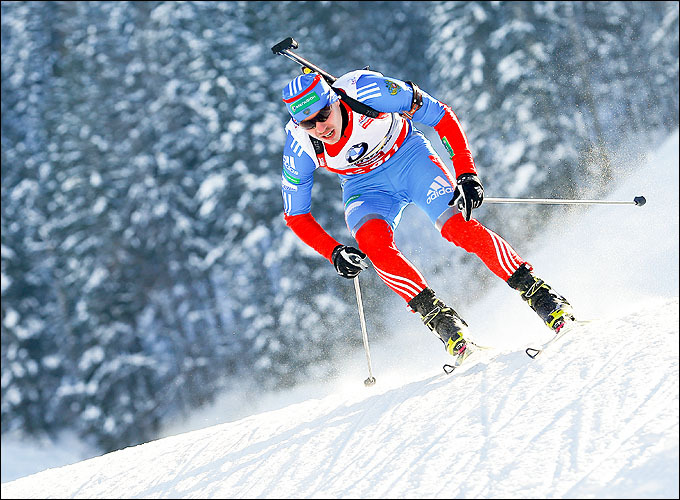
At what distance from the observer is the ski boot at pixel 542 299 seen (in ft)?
12.4

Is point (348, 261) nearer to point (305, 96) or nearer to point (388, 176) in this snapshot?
point (388, 176)

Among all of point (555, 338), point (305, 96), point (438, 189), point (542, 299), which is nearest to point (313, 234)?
point (438, 189)

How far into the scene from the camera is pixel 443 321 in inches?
157

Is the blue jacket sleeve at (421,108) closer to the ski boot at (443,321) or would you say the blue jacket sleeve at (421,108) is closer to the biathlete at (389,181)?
the biathlete at (389,181)

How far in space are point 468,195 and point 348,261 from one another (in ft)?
2.70

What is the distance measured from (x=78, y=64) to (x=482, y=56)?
955 centimetres

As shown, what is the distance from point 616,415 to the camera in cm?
267

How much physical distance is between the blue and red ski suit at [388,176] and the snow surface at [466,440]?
0.69 metres

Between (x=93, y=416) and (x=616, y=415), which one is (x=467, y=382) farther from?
(x=93, y=416)

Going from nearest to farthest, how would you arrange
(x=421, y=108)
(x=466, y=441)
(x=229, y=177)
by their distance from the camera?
(x=466, y=441) → (x=421, y=108) → (x=229, y=177)

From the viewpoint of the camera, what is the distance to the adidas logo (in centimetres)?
412

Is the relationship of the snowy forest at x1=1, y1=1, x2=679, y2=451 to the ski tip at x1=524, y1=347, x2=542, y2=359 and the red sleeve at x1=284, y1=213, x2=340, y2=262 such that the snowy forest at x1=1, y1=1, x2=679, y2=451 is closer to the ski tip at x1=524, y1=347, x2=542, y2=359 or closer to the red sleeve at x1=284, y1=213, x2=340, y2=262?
the red sleeve at x1=284, y1=213, x2=340, y2=262

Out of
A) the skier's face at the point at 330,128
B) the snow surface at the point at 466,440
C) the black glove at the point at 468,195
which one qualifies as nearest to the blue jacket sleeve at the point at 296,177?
the skier's face at the point at 330,128

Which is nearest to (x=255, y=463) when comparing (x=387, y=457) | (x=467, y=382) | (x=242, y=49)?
(x=387, y=457)
